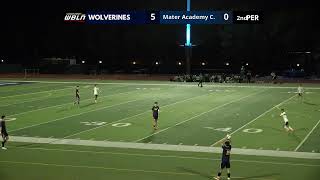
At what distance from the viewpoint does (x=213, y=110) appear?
111 ft

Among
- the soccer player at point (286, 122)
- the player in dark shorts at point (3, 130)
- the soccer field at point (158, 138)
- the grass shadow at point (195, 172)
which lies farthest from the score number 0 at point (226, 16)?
the grass shadow at point (195, 172)

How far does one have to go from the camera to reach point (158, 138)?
2361 cm

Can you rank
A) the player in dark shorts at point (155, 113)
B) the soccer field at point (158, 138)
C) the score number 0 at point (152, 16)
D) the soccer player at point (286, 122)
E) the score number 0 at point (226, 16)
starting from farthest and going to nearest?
the score number 0 at point (152, 16) → the score number 0 at point (226, 16) → the player in dark shorts at point (155, 113) → the soccer player at point (286, 122) → the soccer field at point (158, 138)

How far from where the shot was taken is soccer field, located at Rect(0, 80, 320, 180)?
1741 centimetres

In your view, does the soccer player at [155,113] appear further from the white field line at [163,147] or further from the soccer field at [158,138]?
the white field line at [163,147]

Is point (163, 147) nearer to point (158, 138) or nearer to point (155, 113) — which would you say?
point (158, 138)

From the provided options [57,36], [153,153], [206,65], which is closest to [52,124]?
[153,153]

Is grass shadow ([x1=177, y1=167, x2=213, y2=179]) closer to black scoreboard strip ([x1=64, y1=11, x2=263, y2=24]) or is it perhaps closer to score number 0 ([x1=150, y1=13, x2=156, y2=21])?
black scoreboard strip ([x1=64, y1=11, x2=263, y2=24])

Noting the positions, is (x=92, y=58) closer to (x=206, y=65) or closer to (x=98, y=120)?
(x=206, y=65)

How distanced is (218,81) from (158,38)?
4101 centimetres

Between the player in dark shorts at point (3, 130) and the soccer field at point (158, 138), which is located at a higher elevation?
the player in dark shorts at point (3, 130)

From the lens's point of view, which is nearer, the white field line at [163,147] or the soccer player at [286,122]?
the white field line at [163,147]

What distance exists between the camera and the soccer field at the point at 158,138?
17.4 m

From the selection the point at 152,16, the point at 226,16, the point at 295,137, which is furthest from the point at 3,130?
the point at 152,16
